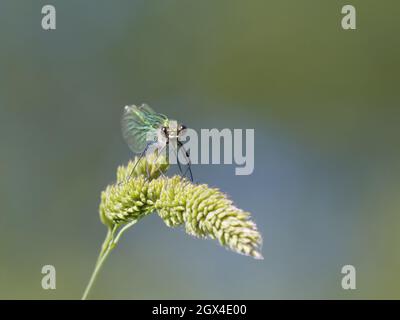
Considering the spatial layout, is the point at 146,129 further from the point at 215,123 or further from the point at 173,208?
the point at 215,123

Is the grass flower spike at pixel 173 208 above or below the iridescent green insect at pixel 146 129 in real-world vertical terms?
below

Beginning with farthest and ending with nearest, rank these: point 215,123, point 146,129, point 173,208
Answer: point 215,123 < point 146,129 < point 173,208

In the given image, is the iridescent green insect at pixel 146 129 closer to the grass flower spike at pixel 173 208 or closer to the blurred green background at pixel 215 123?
the grass flower spike at pixel 173 208

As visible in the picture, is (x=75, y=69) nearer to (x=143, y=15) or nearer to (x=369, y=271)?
(x=143, y=15)

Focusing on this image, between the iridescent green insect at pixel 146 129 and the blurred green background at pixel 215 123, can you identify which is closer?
the iridescent green insect at pixel 146 129

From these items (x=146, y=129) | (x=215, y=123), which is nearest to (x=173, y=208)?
(x=146, y=129)

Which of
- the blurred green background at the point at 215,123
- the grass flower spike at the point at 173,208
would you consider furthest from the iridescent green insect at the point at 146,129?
the blurred green background at the point at 215,123
